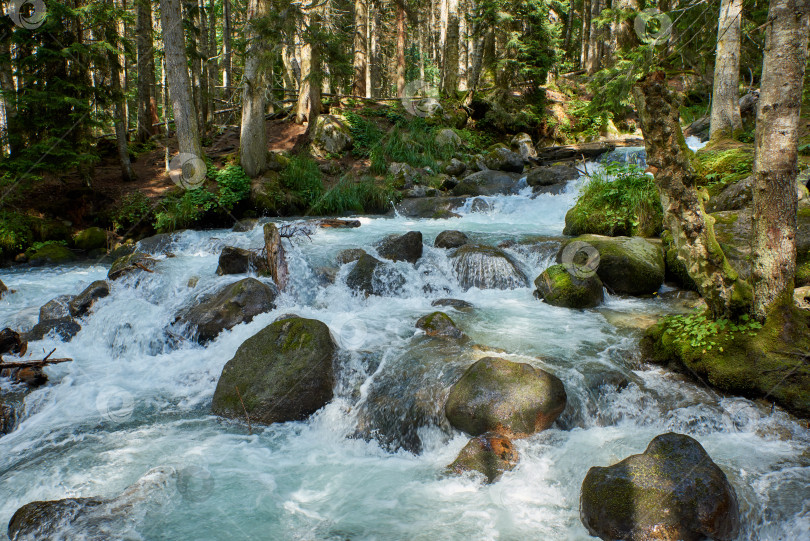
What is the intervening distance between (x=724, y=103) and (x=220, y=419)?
13776mm

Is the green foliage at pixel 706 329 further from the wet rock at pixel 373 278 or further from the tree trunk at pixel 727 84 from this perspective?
the tree trunk at pixel 727 84

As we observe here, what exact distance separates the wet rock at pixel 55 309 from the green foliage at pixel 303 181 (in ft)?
23.0

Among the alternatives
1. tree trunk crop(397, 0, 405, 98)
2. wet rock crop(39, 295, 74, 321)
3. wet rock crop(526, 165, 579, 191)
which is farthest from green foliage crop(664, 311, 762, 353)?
tree trunk crop(397, 0, 405, 98)

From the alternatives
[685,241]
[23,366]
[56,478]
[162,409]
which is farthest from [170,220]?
[685,241]

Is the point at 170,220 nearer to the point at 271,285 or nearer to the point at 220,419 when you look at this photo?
the point at 271,285

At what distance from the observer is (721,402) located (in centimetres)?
434

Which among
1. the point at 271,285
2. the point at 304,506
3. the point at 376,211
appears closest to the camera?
the point at 304,506

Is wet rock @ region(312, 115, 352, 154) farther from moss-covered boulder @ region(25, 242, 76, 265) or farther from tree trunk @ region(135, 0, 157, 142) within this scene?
moss-covered boulder @ region(25, 242, 76, 265)

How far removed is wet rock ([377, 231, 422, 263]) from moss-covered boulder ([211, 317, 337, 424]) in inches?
145
